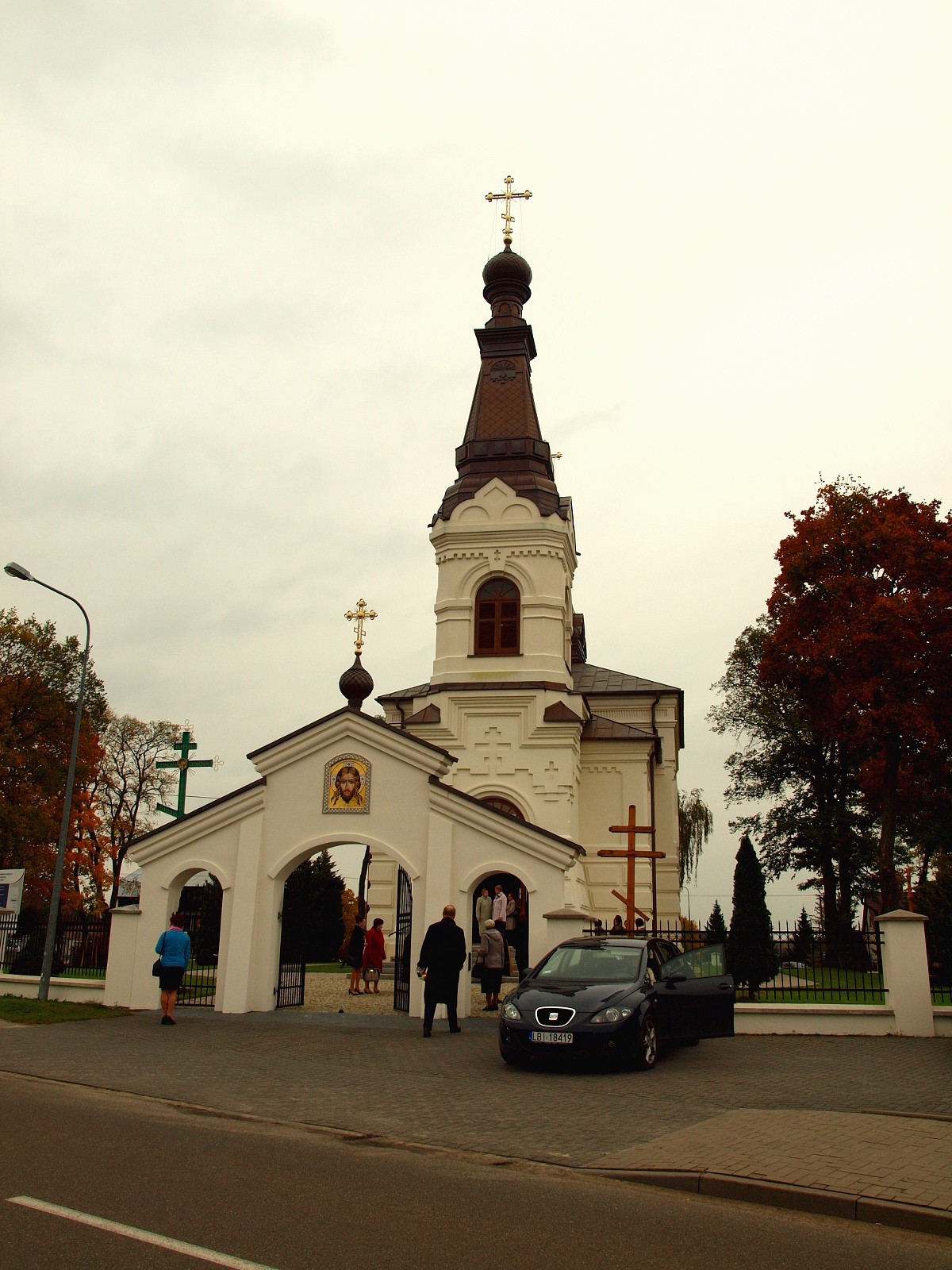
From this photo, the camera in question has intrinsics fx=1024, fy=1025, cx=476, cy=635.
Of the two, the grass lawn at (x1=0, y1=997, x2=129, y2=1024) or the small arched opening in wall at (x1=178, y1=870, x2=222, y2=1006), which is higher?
the small arched opening in wall at (x1=178, y1=870, x2=222, y2=1006)

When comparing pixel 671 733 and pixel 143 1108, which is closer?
pixel 143 1108

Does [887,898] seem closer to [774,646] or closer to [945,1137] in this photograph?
[774,646]

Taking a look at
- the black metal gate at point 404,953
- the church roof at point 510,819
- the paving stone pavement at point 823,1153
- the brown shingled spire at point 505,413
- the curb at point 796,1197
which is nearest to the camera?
the curb at point 796,1197

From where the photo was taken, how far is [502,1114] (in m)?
8.39

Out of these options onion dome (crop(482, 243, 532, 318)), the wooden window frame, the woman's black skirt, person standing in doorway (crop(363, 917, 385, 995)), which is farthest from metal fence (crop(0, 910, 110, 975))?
onion dome (crop(482, 243, 532, 318))

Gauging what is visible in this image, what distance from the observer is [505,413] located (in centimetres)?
3177

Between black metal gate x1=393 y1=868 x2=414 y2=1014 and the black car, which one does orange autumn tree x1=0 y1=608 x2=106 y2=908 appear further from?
the black car

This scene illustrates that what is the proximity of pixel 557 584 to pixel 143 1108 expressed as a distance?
21.7 meters

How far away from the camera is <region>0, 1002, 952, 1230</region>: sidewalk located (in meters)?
6.39

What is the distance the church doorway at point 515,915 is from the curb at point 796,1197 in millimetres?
12215

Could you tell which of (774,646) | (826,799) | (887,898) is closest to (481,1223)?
(887,898)

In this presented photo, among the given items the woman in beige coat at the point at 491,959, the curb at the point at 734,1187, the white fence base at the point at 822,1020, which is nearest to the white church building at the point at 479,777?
the woman in beige coat at the point at 491,959

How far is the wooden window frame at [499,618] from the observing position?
2881 cm

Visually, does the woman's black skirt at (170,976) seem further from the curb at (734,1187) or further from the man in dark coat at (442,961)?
the curb at (734,1187)
